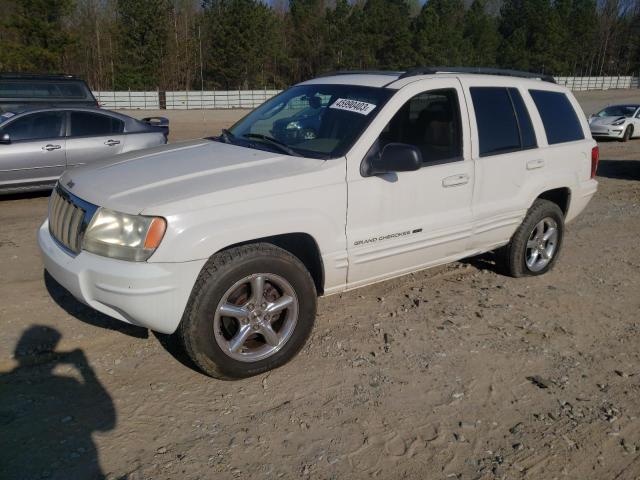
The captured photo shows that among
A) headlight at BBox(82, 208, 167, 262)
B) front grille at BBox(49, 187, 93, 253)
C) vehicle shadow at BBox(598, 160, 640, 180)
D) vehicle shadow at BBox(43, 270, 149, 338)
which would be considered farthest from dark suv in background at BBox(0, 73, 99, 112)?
vehicle shadow at BBox(598, 160, 640, 180)

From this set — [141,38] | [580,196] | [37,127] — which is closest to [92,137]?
[37,127]

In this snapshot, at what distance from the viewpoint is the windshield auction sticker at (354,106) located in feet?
13.4

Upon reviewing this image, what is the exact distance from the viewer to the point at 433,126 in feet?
14.7

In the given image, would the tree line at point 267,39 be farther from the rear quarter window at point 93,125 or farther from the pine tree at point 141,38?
the rear quarter window at point 93,125

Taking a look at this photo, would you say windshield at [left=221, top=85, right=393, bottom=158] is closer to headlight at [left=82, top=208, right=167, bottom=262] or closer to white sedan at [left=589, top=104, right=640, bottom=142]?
headlight at [left=82, top=208, right=167, bottom=262]

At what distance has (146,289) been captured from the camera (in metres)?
3.19

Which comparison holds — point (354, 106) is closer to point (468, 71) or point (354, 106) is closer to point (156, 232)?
point (468, 71)

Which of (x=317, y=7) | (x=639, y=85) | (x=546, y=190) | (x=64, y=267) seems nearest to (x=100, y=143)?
(x=64, y=267)

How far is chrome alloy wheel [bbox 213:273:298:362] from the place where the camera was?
11.6 ft

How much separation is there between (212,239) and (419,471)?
1.64m

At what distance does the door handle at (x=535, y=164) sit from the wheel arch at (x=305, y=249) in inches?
87.9

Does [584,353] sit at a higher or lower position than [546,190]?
lower

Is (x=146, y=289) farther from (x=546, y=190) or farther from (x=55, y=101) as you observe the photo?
(x=55, y=101)

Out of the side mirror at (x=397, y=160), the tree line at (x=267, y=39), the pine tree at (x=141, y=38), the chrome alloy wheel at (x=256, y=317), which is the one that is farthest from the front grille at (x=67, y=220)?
the pine tree at (x=141, y=38)
